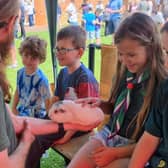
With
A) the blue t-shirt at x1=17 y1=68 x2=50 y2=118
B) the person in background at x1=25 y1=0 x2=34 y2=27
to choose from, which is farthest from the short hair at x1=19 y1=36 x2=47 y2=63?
the person in background at x1=25 y1=0 x2=34 y2=27

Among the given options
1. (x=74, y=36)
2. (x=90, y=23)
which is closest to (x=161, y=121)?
(x=74, y=36)

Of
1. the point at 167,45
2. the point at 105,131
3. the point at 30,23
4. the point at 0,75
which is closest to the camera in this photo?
the point at 0,75

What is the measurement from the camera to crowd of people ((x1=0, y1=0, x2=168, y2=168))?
1338 mm

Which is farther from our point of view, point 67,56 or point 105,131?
point 67,56

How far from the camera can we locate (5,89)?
4.71ft

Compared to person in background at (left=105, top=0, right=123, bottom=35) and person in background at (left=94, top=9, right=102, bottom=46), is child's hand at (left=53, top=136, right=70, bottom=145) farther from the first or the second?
person in background at (left=105, top=0, right=123, bottom=35)

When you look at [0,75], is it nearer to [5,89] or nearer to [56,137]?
[5,89]

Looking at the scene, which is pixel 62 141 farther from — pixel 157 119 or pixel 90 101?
pixel 157 119

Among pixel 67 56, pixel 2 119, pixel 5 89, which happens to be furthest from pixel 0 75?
pixel 67 56

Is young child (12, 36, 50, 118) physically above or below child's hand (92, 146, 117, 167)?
above

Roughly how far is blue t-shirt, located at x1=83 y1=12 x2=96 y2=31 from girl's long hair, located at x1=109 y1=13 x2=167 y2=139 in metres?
9.16

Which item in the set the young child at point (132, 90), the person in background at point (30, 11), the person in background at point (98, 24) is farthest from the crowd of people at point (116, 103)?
the person in background at point (30, 11)

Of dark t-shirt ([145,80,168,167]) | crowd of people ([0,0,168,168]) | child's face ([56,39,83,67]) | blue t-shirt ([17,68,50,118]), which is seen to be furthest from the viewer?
blue t-shirt ([17,68,50,118])

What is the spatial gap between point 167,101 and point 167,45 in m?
0.46
